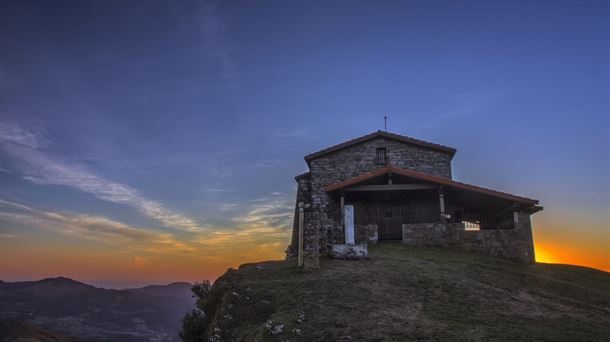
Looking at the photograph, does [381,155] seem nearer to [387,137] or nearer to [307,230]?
[387,137]

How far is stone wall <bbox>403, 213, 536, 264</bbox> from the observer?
18531mm

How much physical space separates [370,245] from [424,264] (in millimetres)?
5058

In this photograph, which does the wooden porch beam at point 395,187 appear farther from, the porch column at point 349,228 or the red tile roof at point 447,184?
the porch column at point 349,228

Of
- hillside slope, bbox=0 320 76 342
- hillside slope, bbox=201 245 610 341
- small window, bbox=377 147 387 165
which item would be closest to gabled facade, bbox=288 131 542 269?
small window, bbox=377 147 387 165

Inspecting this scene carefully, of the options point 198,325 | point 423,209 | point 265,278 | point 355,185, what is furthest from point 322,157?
point 198,325

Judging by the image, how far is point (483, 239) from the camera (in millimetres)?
18859

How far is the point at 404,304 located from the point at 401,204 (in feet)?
48.6

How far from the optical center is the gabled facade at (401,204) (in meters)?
18.7

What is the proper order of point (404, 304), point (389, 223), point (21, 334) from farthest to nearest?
point (21, 334) → point (389, 223) → point (404, 304)

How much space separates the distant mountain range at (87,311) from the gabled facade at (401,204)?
46.6 meters

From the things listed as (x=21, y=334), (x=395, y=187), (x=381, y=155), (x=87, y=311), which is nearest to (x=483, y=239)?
(x=395, y=187)

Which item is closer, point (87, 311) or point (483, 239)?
point (483, 239)

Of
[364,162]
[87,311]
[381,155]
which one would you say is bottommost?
[87,311]

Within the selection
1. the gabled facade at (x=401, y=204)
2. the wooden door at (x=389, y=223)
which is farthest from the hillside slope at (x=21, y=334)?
the wooden door at (x=389, y=223)
